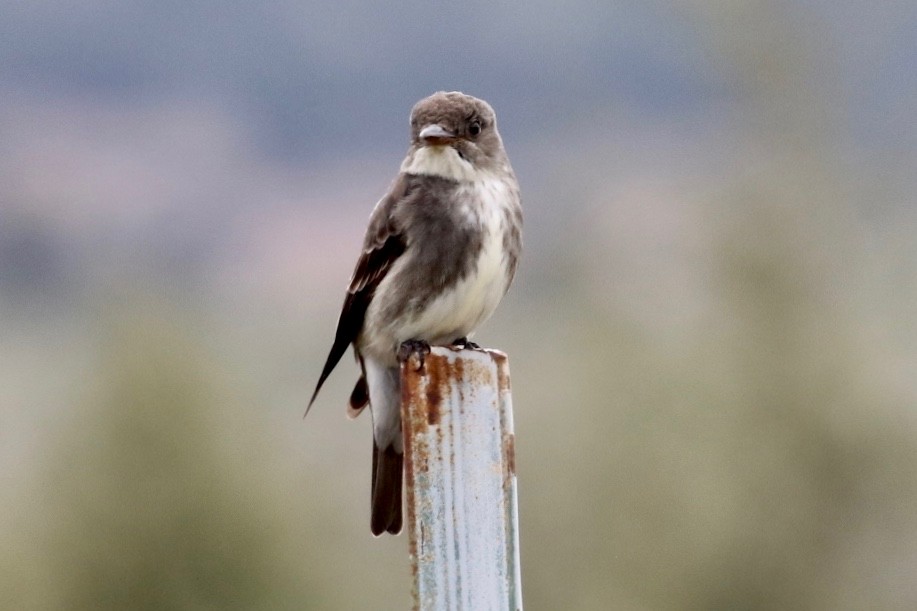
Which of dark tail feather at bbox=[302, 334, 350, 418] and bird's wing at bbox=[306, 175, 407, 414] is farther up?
bird's wing at bbox=[306, 175, 407, 414]

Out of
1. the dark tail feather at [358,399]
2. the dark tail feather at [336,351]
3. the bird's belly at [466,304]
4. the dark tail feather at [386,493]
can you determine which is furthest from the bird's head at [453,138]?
the dark tail feather at [386,493]

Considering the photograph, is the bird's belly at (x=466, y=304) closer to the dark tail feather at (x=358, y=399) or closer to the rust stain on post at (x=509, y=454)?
the dark tail feather at (x=358, y=399)

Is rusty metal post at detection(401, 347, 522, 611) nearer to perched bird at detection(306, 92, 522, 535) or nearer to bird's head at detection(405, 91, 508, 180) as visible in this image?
perched bird at detection(306, 92, 522, 535)

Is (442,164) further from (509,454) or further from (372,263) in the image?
(509,454)

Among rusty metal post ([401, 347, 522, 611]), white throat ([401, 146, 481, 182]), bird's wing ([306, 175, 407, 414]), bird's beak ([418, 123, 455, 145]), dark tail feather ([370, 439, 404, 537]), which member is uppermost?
bird's beak ([418, 123, 455, 145])

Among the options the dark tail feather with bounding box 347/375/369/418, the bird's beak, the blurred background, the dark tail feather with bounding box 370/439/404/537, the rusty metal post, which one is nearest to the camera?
the rusty metal post

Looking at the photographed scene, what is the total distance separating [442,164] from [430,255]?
392 millimetres

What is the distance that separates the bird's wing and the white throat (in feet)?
0.28

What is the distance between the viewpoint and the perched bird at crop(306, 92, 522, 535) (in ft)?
17.2

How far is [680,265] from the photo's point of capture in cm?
2255

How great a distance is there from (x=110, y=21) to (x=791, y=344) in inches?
5132

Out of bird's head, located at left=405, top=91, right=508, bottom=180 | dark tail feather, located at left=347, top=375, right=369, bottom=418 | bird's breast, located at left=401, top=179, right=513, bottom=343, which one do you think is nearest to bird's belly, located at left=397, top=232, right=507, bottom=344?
bird's breast, located at left=401, top=179, right=513, bottom=343

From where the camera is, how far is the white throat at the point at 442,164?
216 inches

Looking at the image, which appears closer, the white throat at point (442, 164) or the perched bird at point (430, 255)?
the perched bird at point (430, 255)
